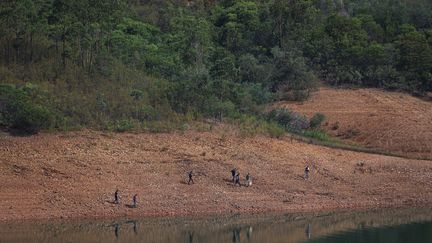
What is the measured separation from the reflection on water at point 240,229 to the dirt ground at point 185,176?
48.6 inches

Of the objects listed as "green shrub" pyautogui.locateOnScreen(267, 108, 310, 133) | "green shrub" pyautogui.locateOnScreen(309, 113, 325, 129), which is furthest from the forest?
"green shrub" pyautogui.locateOnScreen(309, 113, 325, 129)

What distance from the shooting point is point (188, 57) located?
204ft

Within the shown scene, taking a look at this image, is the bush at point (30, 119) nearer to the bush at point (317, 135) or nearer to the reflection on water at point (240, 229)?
the reflection on water at point (240, 229)

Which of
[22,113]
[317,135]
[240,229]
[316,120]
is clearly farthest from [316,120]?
[22,113]

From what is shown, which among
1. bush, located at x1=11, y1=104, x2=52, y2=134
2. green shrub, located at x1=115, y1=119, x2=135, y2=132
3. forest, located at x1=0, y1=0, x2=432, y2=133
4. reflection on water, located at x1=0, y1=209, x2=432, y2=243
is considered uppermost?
forest, located at x1=0, y1=0, x2=432, y2=133

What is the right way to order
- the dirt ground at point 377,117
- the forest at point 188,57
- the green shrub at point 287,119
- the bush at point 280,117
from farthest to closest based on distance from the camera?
the bush at point 280,117, the green shrub at point 287,119, the dirt ground at point 377,117, the forest at point 188,57

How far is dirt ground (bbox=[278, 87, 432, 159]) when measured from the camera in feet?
180

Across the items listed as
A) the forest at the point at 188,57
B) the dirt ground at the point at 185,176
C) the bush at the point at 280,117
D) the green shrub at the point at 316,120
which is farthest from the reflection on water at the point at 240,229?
the green shrub at the point at 316,120

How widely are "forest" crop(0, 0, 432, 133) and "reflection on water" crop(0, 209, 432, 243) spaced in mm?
8664

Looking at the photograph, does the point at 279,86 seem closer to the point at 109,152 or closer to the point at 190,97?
the point at 190,97

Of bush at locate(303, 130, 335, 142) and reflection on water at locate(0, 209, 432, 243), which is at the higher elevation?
bush at locate(303, 130, 335, 142)

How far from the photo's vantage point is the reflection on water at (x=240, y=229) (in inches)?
1443

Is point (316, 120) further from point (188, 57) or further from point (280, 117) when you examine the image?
point (188, 57)

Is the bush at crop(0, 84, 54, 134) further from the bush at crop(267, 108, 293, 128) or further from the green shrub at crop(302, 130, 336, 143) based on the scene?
the green shrub at crop(302, 130, 336, 143)
